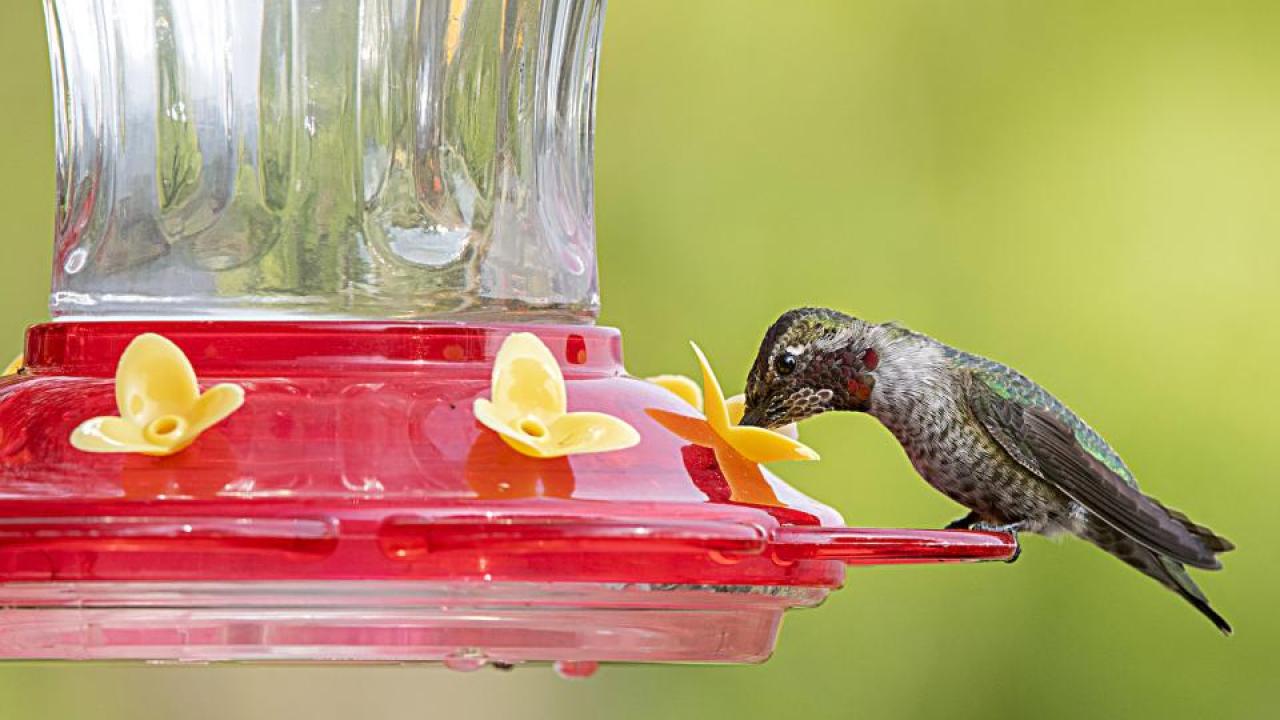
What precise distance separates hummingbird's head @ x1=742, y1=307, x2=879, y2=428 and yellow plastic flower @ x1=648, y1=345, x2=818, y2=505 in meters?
0.67

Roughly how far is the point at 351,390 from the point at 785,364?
1269 millimetres

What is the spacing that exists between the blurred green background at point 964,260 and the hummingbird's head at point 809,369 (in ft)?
5.20

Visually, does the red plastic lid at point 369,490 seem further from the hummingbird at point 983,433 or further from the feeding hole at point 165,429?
the hummingbird at point 983,433

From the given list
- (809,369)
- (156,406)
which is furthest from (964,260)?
(156,406)

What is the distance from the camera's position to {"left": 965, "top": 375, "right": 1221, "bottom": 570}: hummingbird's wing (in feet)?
9.87

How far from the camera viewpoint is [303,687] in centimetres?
561

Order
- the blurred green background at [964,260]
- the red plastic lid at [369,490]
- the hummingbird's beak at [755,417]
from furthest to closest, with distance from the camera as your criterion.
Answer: the blurred green background at [964,260] < the hummingbird's beak at [755,417] < the red plastic lid at [369,490]

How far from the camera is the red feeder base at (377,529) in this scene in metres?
1.51

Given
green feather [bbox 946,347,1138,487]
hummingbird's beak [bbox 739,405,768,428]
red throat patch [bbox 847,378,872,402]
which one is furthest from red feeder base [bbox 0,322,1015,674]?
green feather [bbox 946,347,1138,487]

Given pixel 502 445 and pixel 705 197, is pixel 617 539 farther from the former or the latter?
pixel 705 197

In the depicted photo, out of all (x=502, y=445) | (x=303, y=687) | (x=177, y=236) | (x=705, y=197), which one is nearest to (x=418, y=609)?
(x=502, y=445)

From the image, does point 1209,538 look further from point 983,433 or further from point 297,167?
point 297,167

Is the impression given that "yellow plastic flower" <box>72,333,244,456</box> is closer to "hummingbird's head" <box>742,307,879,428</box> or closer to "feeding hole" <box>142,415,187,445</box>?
"feeding hole" <box>142,415,187,445</box>

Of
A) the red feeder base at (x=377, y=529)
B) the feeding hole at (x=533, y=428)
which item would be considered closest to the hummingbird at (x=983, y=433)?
the red feeder base at (x=377, y=529)
